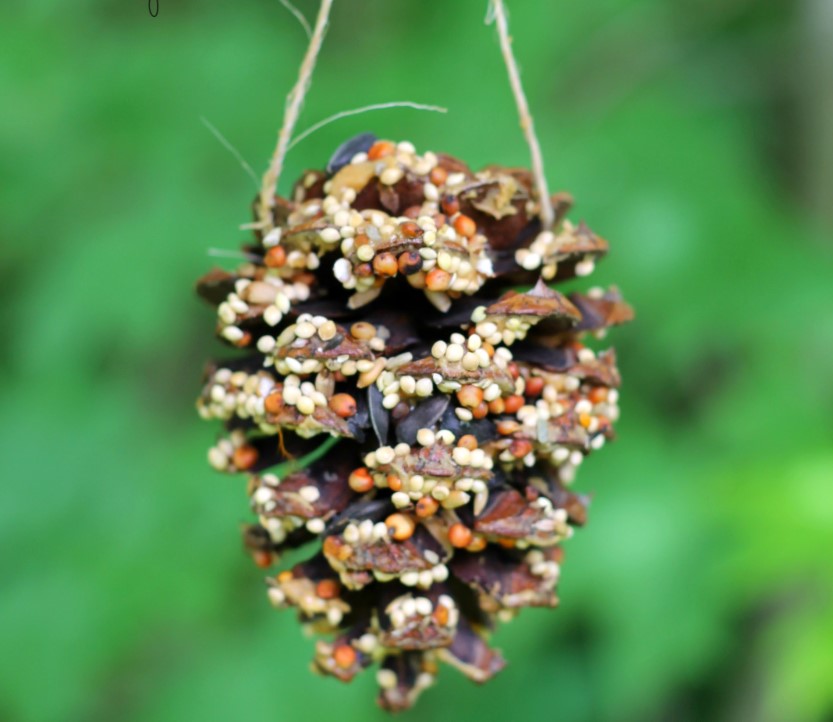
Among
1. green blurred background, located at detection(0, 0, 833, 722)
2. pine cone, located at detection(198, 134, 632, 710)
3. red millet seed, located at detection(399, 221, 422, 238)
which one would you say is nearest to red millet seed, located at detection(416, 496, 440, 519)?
pine cone, located at detection(198, 134, 632, 710)

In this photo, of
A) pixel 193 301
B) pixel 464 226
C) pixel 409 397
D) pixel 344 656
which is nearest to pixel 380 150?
pixel 464 226

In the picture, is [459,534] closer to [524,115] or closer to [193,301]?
[524,115]

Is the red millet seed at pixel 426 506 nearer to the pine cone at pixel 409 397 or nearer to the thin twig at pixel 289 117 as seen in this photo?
the pine cone at pixel 409 397

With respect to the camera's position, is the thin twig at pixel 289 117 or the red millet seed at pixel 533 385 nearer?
the thin twig at pixel 289 117

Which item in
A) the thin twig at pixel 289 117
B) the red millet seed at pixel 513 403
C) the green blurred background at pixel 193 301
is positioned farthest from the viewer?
the green blurred background at pixel 193 301

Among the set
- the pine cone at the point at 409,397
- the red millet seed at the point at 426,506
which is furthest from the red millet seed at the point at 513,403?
the red millet seed at the point at 426,506

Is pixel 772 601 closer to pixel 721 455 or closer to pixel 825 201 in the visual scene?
pixel 721 455

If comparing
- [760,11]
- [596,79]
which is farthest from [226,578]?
[760,11]

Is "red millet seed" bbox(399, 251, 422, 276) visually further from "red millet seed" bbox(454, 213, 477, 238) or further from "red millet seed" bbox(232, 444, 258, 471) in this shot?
"red millet seed" bbox(232, 444, 258, 471)
